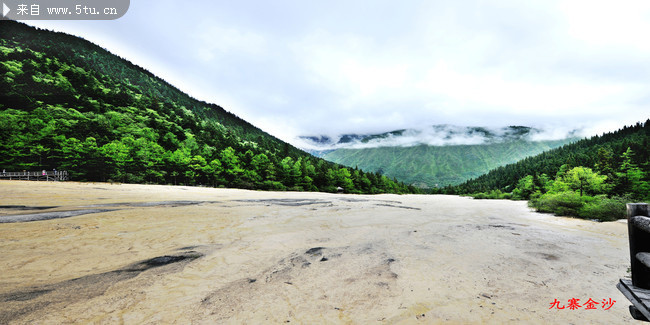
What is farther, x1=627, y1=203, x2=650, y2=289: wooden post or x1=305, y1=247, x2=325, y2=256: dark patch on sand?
x1=305, y1=247, x2=325, y2=256: dark patch on sand

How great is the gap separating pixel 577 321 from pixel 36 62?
541 ft

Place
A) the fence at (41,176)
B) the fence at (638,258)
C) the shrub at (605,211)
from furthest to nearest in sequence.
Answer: the fence at (41,176) → the shrub at (605,211) → the fence at (638,258)

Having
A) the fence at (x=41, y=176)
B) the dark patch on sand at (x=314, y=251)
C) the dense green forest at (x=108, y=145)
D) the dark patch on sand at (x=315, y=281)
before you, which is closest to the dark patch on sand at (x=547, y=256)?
the dark patch on sand at (x=315, y=281)

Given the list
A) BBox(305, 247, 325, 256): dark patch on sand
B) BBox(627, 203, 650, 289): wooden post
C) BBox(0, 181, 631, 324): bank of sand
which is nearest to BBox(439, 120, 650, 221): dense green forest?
BBox(0, 181, 631, 324): bank of sand

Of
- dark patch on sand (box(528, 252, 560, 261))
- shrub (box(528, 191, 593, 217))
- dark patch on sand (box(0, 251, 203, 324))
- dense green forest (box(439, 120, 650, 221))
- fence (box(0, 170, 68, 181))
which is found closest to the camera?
dark patch on sand (box(0, 251, 203, 324))

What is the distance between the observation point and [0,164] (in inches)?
1524

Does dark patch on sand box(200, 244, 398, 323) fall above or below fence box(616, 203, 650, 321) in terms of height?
below

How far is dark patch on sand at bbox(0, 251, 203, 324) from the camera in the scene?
3412 mm

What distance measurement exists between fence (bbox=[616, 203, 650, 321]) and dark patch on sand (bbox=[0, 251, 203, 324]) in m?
7.83

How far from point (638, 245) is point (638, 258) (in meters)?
0.21

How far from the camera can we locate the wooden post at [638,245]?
314cm

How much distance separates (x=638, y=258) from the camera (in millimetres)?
3145

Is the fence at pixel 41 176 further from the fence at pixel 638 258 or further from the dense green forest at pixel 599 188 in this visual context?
the dense green forest at pixel 599 188

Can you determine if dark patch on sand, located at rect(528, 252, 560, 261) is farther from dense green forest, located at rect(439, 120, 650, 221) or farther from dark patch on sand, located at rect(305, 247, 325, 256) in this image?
dense green forest, located at rect(439, 120, 650, 221)
